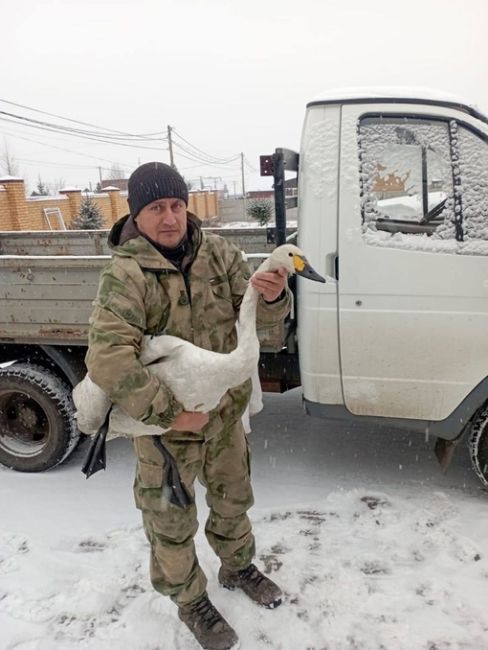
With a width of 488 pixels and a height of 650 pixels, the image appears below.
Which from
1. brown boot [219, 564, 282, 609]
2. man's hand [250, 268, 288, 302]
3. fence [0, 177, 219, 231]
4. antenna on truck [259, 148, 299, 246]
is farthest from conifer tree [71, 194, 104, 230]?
man's hand [250, 268, 288, 302]

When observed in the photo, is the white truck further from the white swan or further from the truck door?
the white swan

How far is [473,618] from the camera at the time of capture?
227 cm

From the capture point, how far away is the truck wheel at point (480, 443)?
2.93 m

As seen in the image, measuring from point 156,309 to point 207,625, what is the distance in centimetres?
130

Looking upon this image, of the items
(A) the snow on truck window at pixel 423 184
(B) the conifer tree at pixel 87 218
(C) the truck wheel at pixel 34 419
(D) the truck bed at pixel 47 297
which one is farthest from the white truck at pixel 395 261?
(B) the conifer tree at pixel 87 218

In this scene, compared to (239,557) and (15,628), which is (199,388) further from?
(15,628)

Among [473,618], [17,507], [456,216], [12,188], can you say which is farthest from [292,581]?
[12,188]

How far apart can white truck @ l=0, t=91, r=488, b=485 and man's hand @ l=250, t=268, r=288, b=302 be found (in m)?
0.84

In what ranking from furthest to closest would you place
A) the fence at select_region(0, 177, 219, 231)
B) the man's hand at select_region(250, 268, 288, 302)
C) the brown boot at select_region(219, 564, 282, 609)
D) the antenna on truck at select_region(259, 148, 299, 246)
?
1. the fence at select_region(0, 177, 219, 231)
2. the antenna on truck at select_region(259, 148, 299, 246)
3. the brown boot at select_region(219, 564, 282, 609)
4. the man's hand at select_region(250, 268, 288, 302)

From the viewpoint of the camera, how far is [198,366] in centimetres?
195

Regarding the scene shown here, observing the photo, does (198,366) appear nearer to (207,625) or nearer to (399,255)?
(207,625)

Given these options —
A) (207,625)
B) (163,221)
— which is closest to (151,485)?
(207,625)

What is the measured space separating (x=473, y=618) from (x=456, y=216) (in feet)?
6.03

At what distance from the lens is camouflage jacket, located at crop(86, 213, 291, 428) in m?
1.83
